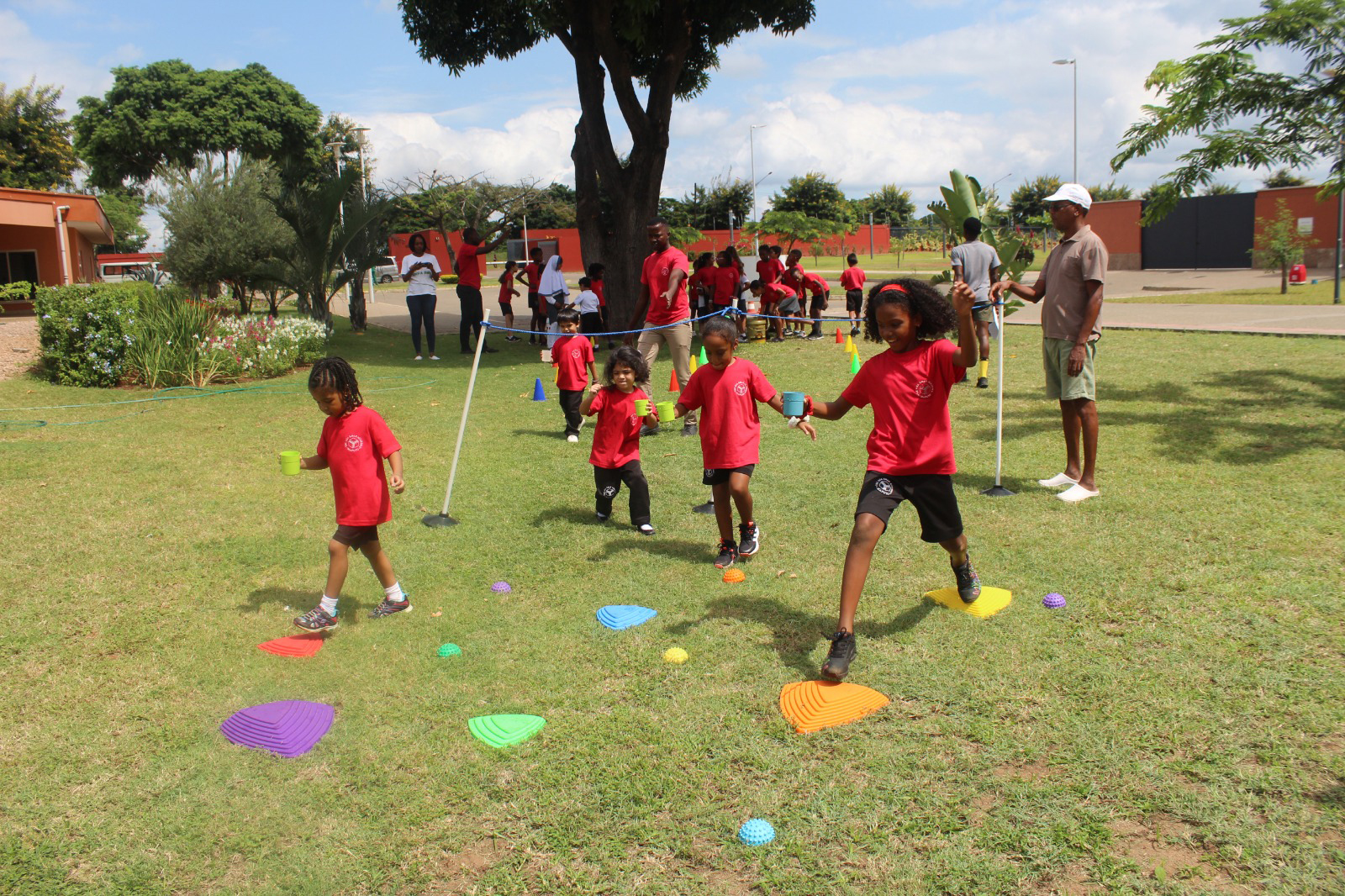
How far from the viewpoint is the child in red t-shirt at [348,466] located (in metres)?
4.76

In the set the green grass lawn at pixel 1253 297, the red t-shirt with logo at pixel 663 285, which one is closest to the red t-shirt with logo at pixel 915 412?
the red t-shirt with logo at pixel 663 285

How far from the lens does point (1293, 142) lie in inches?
365

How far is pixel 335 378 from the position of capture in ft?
15.5

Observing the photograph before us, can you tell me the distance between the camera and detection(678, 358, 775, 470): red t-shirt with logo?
5.54m

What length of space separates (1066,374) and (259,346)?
35.3 ft

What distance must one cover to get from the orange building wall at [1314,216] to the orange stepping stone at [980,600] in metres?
33.9

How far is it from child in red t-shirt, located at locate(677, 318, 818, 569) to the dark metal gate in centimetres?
3683

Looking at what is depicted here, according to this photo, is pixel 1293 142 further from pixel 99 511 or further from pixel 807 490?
pixel 99 511

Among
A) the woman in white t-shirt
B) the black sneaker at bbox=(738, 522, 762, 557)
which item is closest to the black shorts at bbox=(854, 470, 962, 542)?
the black sneaker at bbox=(738, 522, 762, 557)

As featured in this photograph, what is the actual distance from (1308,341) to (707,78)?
1311 cm

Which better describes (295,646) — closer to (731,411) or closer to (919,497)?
(731,411)

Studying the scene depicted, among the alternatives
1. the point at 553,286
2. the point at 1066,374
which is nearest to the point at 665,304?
the point at 1066,374

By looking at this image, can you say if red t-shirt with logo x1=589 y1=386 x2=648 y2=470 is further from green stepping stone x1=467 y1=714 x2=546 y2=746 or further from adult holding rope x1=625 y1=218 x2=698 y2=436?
green stepping stone x1=467 y1=714 x2=546 y2=746

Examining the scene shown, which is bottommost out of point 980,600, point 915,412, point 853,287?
point 980,600
